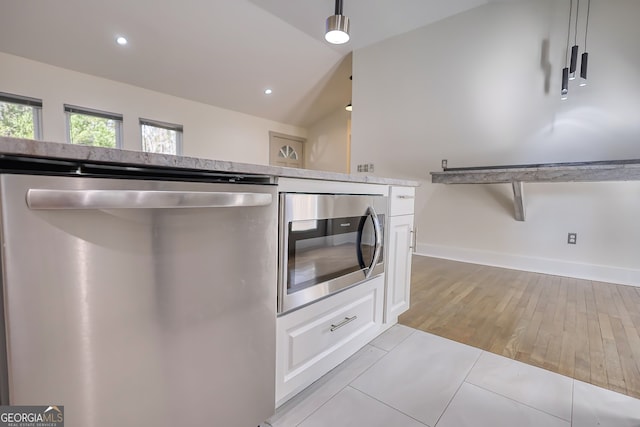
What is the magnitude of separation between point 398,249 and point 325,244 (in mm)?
691

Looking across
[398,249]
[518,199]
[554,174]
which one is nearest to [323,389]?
[398,249]

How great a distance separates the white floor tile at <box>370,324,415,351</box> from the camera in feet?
5.30

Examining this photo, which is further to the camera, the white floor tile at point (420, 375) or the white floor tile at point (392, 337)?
the white floor tile at point (392, 337)

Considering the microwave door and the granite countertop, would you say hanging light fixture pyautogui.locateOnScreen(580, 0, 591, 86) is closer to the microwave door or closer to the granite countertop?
the microwave door

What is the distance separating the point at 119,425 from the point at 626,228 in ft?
13.7

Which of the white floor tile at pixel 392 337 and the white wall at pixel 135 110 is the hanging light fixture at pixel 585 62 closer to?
the white floor tile at pixel 392 337

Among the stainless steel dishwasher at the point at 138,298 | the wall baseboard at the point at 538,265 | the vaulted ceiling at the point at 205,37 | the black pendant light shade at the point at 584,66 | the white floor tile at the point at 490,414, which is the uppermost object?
the vaulted ceiling at the point at 205,37

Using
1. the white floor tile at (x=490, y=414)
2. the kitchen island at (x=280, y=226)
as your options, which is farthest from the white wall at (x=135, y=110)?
the white floor tile at (x=490, y=414)

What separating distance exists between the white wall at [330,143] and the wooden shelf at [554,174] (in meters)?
3.19

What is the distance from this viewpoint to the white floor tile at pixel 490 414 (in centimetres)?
107

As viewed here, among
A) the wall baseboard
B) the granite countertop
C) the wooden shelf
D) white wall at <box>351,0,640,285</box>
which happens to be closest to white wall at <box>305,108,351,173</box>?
white wall at <box>351,0,640,285</box>

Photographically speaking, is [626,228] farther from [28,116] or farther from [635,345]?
[28,116]

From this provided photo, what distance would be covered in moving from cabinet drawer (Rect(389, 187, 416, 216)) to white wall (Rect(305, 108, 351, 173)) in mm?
4325

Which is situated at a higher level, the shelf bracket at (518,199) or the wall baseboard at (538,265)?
the shelf bracket at (518,199)
